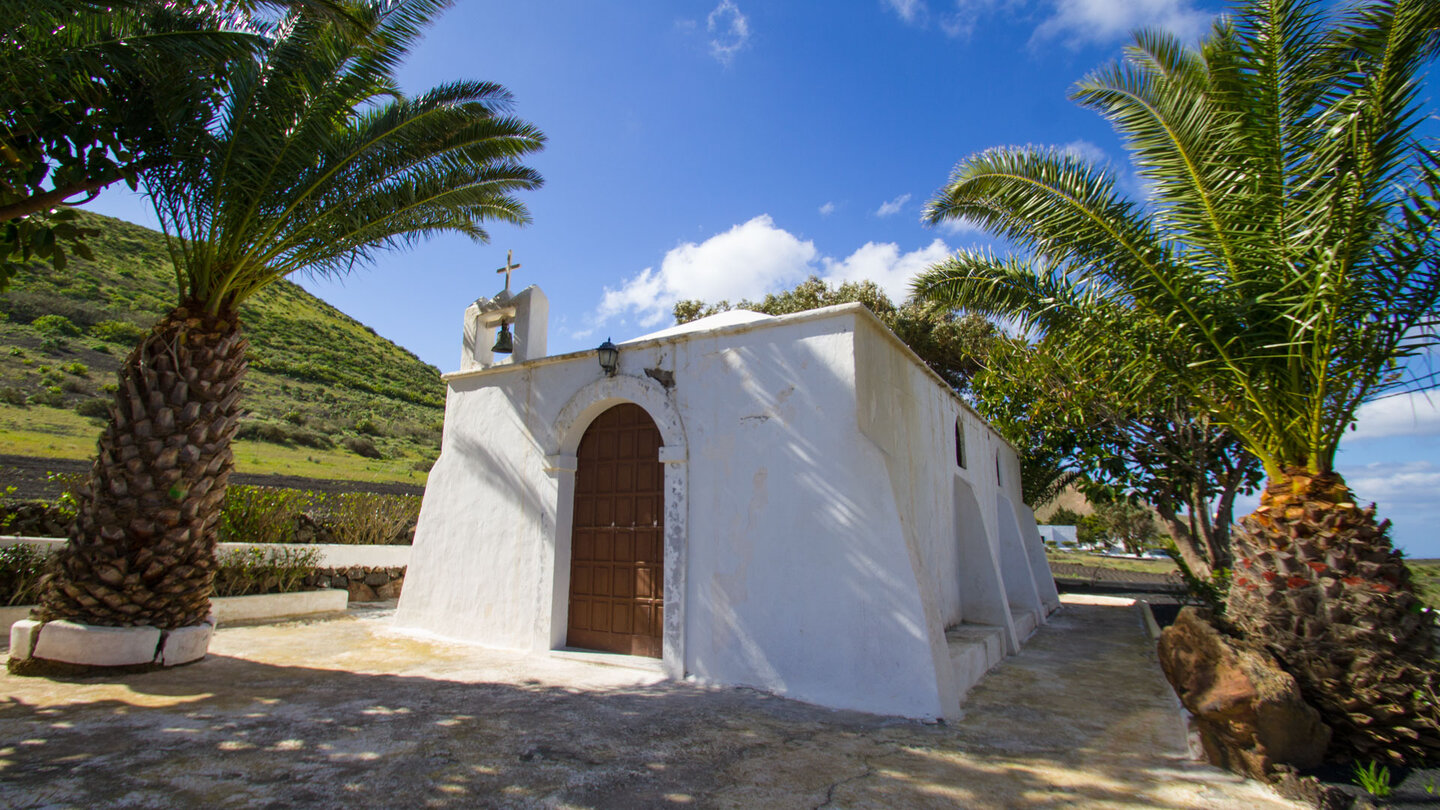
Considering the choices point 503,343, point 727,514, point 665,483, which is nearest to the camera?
point 727,514

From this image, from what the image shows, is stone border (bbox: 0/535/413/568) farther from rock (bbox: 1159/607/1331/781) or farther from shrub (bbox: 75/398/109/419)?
shrub (bbox: 75/398/109/419)

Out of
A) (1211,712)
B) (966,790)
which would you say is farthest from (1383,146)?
(966,790)

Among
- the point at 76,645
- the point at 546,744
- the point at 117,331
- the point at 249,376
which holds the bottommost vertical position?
the point at 546,744

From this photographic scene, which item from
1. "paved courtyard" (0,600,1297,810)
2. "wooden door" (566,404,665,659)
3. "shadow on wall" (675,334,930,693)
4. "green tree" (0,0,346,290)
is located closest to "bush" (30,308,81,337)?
"green tree" (0,0,346,290)

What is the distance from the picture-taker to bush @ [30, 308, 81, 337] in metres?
25.2

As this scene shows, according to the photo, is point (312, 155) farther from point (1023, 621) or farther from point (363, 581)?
point (1023, 621)

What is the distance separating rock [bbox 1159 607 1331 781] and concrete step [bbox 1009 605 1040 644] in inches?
170

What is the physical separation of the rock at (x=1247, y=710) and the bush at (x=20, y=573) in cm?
1056

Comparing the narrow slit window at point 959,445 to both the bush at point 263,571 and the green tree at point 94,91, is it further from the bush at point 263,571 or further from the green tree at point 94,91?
the bush at point 263,571

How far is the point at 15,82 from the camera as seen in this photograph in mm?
4316

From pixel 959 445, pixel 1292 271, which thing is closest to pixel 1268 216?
pixel 1292 271

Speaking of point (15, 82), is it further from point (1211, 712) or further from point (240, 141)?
point (1211, 712)

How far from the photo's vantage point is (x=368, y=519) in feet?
40.4

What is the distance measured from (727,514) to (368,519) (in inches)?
367
